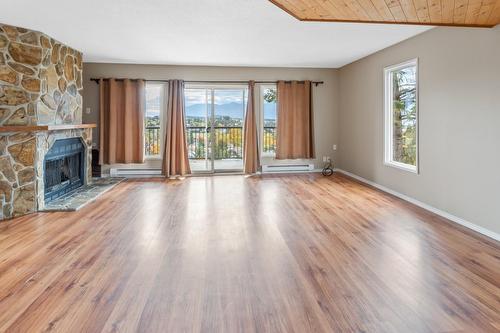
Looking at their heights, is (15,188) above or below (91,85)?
below

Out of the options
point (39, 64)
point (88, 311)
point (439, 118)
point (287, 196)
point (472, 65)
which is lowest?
point (88, 311)

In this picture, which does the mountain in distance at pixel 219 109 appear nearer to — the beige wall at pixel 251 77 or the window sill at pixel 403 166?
the beige wall at pixel 251 77

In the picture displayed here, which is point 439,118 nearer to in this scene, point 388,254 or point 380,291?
point 388,254

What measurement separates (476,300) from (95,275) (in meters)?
2.70

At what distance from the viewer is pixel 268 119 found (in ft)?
24.7

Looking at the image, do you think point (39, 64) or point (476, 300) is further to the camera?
point (39, 64)

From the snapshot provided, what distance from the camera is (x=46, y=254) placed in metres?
2.93

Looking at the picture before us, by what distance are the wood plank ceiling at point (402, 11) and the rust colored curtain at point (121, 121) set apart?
450cm

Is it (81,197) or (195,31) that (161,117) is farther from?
(195,31)

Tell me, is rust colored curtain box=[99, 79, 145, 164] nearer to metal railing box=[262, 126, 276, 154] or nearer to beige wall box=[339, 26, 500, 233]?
metal railing box=[262, 126, 276, 154]

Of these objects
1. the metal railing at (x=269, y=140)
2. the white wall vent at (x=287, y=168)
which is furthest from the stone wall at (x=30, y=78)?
the white wall vent at (x=287, y=168)

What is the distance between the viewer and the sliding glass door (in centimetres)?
730

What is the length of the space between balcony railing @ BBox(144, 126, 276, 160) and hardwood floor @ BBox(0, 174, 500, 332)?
9.57 feet

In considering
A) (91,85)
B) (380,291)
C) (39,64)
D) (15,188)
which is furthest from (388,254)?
(91,85)
